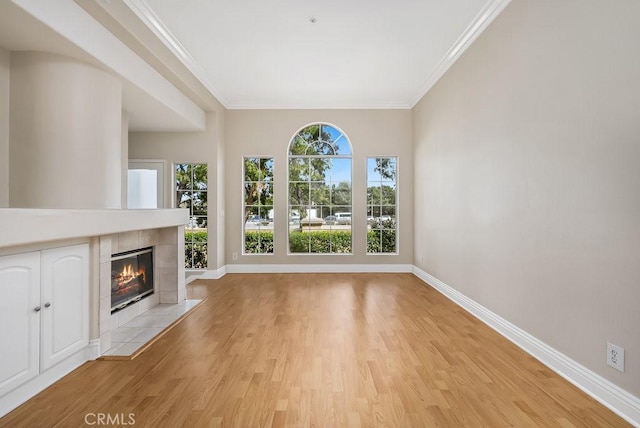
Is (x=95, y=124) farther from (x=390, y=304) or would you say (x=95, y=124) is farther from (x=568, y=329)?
(x=568, y=329)

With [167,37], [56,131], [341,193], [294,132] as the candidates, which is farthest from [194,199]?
[56,131]

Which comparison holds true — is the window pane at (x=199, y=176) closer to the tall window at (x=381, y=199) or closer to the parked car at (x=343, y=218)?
the parked car at (x=343, y=218)

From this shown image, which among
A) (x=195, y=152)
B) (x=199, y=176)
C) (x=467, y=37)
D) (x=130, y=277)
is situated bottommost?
(x=130, y=277)

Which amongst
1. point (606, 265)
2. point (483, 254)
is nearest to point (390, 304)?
point (483, 254)

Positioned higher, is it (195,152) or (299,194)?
Answer: (195,152)

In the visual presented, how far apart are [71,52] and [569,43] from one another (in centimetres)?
392

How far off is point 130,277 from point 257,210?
286 centimetres

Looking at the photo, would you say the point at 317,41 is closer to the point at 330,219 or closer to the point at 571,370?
the point at 330,219

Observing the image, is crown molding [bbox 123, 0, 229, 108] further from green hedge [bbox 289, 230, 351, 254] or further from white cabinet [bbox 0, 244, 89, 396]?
green hedge [bbox 289, 230, 351, 254]

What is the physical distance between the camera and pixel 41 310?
2.09 m

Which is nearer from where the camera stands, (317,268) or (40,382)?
(40,382)

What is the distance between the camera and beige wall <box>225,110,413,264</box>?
19.9 ft

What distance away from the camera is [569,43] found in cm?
226

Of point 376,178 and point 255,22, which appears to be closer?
point 255,22
